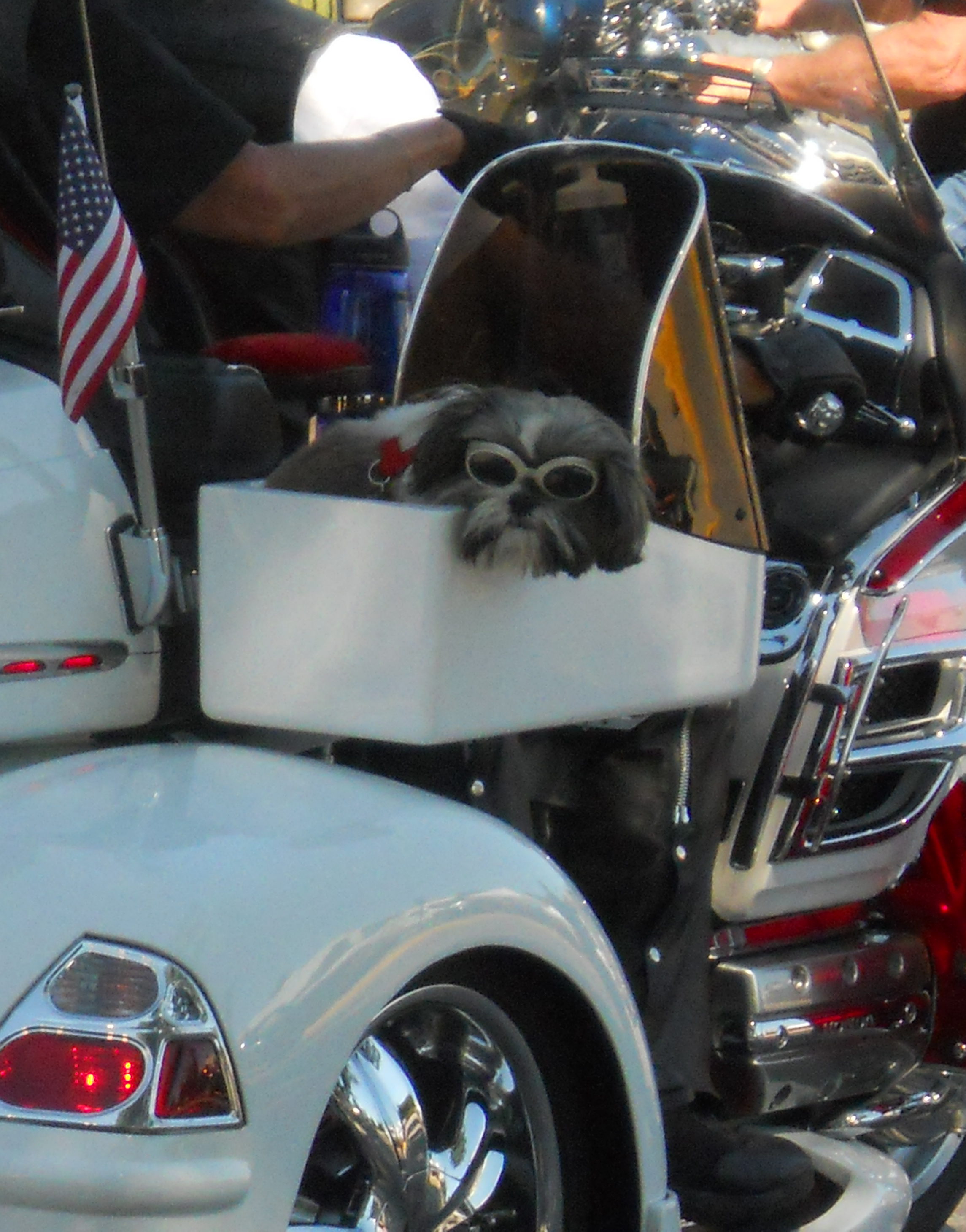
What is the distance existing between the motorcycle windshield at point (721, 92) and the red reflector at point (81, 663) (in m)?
1.32

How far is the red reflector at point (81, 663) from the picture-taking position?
6.66ft

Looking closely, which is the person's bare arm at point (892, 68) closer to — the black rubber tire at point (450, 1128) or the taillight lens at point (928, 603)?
the taillight lens at point (928, 603)

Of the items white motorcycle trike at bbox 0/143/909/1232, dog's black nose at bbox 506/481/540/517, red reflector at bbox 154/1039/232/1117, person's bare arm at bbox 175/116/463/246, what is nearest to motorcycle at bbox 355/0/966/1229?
person's bare arm at bbox 175/116/463/246

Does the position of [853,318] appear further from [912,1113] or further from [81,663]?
[81,663]

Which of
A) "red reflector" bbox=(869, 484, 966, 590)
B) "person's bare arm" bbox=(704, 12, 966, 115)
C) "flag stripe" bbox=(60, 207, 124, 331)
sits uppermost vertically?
"person's bare arm" bbox=(704, 12, 966, 115)

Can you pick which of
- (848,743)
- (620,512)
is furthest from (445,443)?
(848,743)

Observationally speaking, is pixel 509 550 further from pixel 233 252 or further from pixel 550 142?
pixel 233 252

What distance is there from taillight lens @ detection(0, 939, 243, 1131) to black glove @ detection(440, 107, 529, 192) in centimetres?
152

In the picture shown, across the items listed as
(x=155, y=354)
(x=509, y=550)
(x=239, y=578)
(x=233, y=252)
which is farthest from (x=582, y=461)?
(x=233, y=252)

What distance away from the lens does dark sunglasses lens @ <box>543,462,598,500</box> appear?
192cm

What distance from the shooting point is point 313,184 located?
2.62m

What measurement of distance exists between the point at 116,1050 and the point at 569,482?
75 centimetres

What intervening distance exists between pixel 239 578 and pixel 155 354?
0.47m

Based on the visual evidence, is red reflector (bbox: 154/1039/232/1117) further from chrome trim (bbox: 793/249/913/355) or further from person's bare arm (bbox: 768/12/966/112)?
person's bare arm (bbox: 768/12/966/112)
